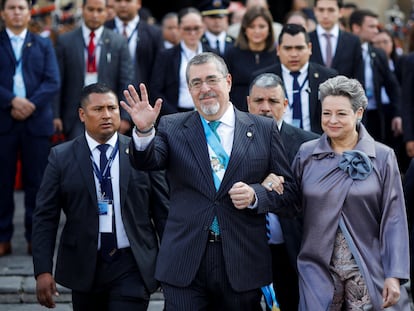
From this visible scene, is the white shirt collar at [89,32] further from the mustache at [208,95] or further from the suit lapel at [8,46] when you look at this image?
the mustache at [208,95]

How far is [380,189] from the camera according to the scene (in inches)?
240

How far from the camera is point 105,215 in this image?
6668 mm

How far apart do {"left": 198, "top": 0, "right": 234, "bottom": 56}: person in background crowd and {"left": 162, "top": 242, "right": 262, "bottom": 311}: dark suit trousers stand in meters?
4.70

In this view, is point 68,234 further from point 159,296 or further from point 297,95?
point 297,95

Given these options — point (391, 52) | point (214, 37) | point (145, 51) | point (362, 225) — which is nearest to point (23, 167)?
point (145, 51)

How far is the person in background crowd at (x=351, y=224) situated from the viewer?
19.8ft

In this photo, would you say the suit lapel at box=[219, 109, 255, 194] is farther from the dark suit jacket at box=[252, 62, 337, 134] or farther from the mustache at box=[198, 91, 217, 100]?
the dark suit jacket at box=[252, 62, 337, 134]

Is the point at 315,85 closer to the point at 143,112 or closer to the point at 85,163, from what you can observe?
the point at 85,163

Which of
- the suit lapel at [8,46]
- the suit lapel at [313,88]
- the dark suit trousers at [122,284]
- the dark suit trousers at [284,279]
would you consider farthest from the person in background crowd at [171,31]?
the dark suit trousers at [122,284]

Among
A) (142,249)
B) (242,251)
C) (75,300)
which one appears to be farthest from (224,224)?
(75,300)

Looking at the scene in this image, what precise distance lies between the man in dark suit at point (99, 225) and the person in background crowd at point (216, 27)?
12.7 feet

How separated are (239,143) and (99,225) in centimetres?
115

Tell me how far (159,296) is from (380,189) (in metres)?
3.03

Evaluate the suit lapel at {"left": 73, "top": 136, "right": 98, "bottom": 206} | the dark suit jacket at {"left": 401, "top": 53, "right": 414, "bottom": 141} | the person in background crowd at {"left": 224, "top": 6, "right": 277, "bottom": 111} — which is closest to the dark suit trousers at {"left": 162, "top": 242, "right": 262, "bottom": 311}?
the suit lapel at {"left": 73, "top": 136, "right": 98, "bottom": 206}
